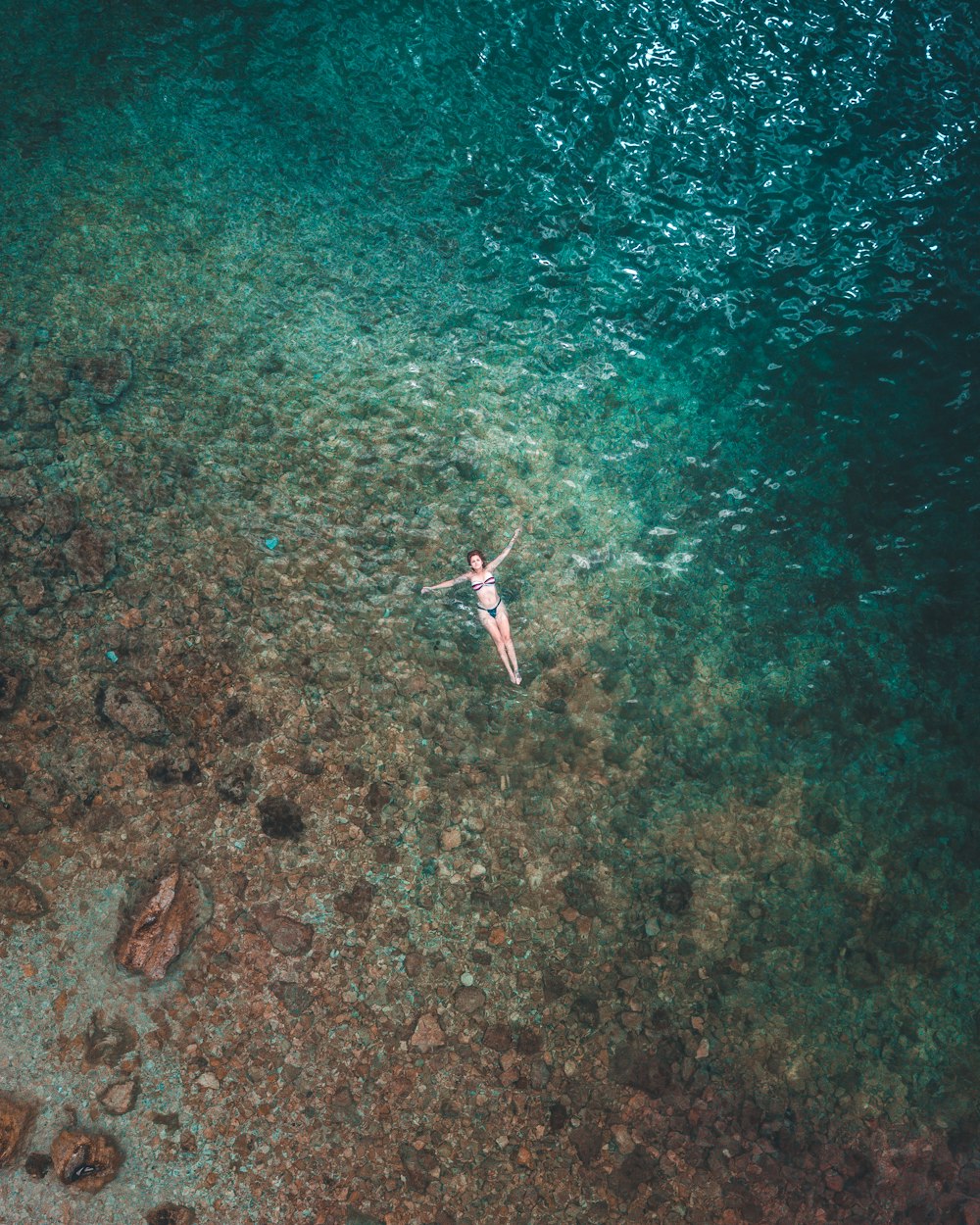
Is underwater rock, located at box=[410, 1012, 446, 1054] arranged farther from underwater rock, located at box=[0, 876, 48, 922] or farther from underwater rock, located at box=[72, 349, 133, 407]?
underwater rock, located at box=[72, 349, 133, 407]

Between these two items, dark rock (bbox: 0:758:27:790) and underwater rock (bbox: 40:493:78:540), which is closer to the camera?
dark rock (bbox: 0:758:27:790)

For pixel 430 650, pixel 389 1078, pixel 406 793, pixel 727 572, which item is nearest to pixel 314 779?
pixel 406 793

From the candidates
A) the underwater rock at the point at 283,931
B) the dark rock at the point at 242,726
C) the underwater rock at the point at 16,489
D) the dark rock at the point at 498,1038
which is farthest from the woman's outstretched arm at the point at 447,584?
the dark rock at the point at 498,1038

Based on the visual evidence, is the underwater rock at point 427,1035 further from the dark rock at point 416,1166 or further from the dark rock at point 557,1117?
the dark rock at point 557,1117

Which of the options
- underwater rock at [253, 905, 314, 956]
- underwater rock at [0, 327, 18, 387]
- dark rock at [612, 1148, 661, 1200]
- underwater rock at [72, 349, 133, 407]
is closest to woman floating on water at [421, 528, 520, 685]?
underwater rock at [253, 905, 314, 956]

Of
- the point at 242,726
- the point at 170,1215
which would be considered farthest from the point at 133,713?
the point at 170,1215

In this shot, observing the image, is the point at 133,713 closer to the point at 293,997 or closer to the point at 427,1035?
the point at 293,997
